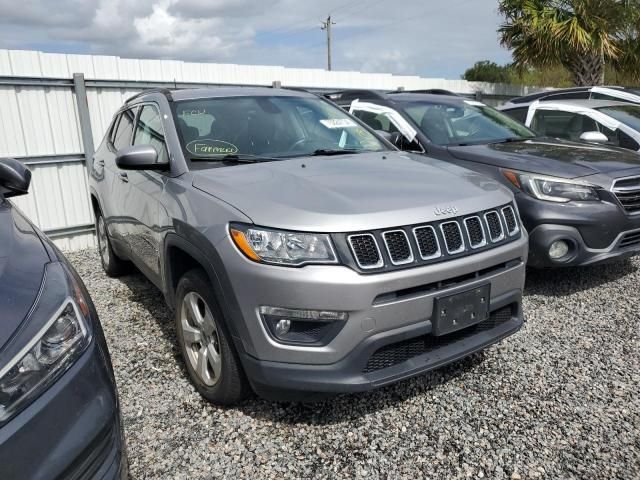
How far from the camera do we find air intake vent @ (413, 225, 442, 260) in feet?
7.36

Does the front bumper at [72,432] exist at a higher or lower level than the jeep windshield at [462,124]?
lower

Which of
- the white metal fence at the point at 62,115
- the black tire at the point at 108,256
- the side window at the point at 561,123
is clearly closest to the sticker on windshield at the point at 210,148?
the black tire at the point at 108,256

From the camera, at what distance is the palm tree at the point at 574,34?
36.3ft

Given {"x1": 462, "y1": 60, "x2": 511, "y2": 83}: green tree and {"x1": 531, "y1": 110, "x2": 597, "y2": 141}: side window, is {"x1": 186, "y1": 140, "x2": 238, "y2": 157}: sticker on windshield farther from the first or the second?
{"x1": 462, "y1": 60, "x2": 511, "y2": 83}: green tree

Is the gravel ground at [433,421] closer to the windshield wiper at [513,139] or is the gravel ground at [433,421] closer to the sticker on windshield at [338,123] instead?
the sticker on windshield at [338,123]

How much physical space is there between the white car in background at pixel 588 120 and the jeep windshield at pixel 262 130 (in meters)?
3.53

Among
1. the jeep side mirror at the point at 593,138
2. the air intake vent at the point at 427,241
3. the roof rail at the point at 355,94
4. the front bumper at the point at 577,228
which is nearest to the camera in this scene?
the air intake vent at the point at 427,241

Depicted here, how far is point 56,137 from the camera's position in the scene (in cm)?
614

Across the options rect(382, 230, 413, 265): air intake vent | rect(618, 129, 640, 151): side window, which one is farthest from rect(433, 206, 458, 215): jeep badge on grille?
rect(618, 129, 640, 151): side window

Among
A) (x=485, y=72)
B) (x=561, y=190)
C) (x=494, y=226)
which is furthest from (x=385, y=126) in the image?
(x=485, y=72)

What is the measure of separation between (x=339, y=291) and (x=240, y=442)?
963 mm

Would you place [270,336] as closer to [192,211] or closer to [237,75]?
[192,211]

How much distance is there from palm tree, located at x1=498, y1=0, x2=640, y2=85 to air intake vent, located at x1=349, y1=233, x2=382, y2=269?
11.2 metres

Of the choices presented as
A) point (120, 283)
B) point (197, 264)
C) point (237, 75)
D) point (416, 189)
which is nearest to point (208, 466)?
point (197, 264)
